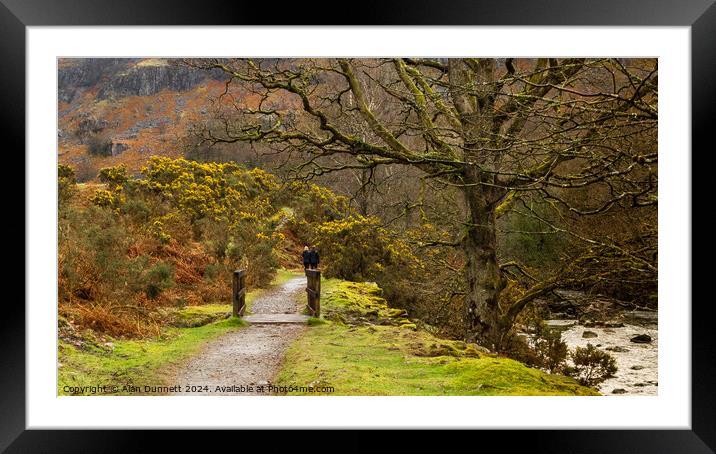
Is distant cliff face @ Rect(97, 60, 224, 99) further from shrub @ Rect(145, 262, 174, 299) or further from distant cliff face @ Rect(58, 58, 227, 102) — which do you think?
Result: shrub @ Rect(145, 262, 174, 299)

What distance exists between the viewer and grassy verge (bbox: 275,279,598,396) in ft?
17.9

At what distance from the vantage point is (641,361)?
26.8 feet

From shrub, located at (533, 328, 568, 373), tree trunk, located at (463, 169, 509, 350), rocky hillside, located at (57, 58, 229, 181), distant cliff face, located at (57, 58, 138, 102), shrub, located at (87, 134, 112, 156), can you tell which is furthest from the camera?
shrub, located at (87, 134, 112, 156)

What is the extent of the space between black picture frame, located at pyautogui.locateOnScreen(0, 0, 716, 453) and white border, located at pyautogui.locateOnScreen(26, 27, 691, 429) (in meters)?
0.07

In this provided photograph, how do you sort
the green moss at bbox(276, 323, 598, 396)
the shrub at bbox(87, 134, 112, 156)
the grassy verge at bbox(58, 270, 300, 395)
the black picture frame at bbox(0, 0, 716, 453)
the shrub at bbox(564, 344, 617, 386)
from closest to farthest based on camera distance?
the black picture frame at bbox(0, 0, 716, 453)
the grassy verge at bbox(58, 270, 300, 395)
the green moss at bbox(276, 323, 598, 396)
the shrub at bbox(564, 344, 617, 386)
the shrub at bbox(87, 134, 112, 156)

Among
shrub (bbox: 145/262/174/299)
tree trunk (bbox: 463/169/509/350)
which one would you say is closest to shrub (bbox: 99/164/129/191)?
shrub (bbox: 145/262/174/299)

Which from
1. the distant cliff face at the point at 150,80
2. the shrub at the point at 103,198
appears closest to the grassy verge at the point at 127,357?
the shrub at the point at 103,198

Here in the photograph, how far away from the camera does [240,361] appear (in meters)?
6.04

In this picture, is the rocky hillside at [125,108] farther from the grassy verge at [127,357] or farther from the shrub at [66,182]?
the grassy verge at [127,357]

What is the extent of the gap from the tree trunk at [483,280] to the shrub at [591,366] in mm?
1037

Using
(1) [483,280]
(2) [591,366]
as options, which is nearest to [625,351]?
(2) [591,366]
